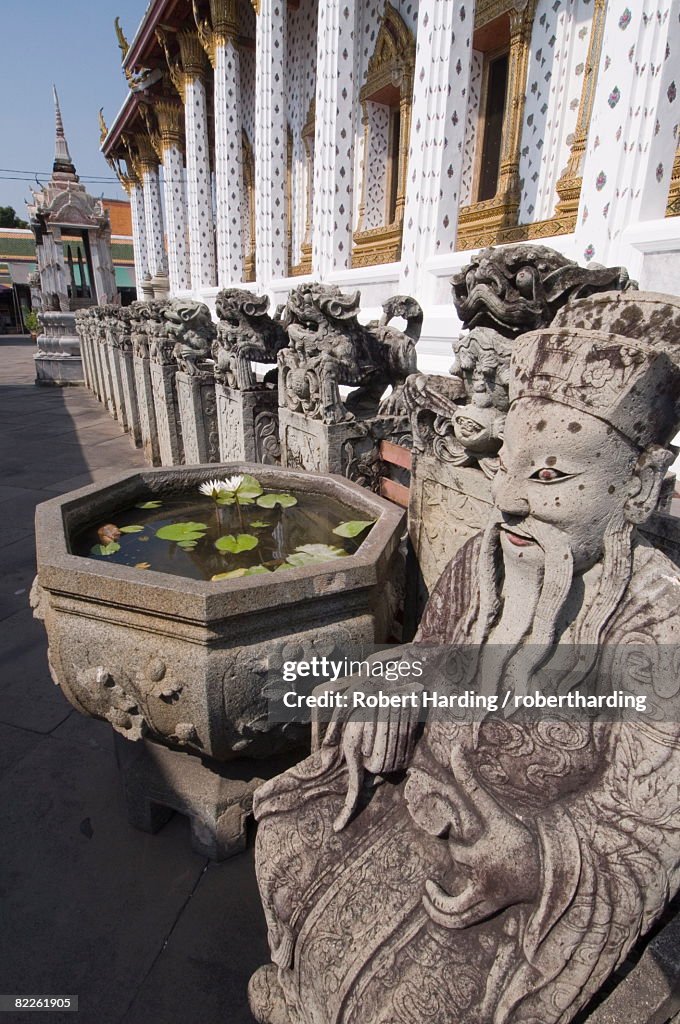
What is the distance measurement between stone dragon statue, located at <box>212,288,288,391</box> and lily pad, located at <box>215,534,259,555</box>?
89.0 inches

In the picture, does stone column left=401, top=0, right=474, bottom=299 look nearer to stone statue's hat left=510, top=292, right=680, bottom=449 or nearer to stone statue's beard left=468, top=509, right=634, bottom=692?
stone statue's hat left=510, top=292, right=680, bottom=449

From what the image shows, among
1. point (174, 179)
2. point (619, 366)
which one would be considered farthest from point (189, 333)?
point (174, 179)

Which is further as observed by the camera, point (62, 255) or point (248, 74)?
point (62, 255)

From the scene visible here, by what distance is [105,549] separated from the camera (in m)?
2.46

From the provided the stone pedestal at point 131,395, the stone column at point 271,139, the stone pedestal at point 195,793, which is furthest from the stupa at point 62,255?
the stone pedestal at point 195,793

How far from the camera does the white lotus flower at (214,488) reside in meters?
2.64

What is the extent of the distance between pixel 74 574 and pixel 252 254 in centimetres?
1265

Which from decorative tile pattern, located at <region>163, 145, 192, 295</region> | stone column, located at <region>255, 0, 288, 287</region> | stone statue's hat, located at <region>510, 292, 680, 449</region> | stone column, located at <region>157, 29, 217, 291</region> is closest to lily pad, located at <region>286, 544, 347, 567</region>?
stone statue's hat, located at <region>510, 292, 680, 449</region>

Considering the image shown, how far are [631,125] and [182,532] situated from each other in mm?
3428

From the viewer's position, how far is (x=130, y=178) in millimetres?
18688

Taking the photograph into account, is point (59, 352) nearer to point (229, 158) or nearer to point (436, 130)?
point (229, 158)

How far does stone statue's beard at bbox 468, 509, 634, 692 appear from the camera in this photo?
1.17 metres

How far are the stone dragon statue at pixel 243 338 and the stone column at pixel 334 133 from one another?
2.50 m

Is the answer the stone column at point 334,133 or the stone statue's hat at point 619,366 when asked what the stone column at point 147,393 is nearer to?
the stone column at point 334,133
